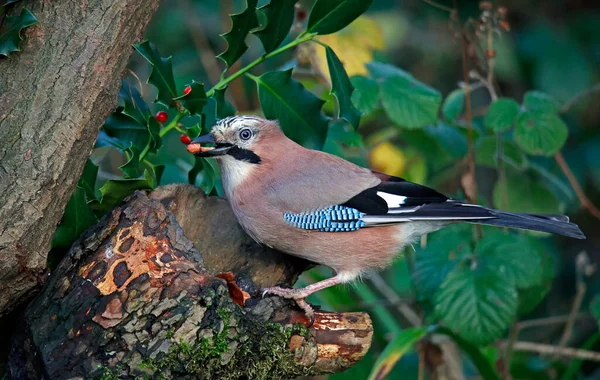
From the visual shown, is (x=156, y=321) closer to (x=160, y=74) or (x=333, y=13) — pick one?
(x=160, y=74)

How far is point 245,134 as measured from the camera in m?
3.51

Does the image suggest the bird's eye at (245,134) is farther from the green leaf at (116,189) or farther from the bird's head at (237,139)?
the green leaf at (116,189)

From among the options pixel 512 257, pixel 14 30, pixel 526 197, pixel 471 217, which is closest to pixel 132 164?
pixel 14 30

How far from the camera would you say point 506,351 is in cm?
473

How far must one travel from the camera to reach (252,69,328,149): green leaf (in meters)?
3.44

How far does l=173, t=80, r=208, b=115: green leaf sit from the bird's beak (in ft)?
0.43

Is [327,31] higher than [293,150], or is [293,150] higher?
[327,31]

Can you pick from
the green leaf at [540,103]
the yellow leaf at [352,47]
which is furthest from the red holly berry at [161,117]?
the green leaf at [540,103]

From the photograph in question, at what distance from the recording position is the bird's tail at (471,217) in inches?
134

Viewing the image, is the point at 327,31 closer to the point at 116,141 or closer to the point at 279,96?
the point at 279,96

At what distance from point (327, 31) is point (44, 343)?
1.82m

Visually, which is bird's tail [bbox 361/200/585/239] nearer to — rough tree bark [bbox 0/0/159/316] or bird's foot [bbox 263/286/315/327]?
bird's foot [bbox 263/286/315/327]

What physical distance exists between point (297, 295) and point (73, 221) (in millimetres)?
971

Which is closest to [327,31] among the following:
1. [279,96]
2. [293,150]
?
[279,96]
